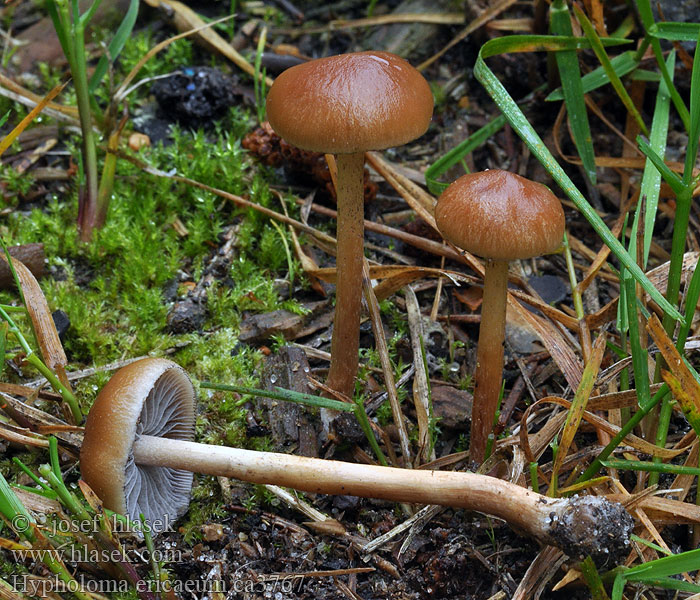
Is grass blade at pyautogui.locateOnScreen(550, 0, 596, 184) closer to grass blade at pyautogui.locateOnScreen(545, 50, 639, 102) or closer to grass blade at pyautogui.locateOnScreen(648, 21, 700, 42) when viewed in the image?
grass blade at pyautogui.locateOnScreen(545, 50, 639, 102)

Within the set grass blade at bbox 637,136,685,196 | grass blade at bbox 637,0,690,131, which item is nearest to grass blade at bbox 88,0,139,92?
grass blade at bbox 637,0,690,131

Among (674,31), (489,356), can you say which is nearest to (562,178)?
(489,356)

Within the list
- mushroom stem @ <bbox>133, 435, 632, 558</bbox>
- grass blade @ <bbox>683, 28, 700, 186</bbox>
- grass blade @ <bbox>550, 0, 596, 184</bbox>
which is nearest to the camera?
mushroom stem @ <bbox>133, 435, 632, 558</bbox>

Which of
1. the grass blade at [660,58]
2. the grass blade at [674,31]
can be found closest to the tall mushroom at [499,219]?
the grass blade at [660,58]

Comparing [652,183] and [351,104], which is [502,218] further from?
[652,183]

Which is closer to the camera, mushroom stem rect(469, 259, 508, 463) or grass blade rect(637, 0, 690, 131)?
mushroom stem rect(469, 259, 508, 463)

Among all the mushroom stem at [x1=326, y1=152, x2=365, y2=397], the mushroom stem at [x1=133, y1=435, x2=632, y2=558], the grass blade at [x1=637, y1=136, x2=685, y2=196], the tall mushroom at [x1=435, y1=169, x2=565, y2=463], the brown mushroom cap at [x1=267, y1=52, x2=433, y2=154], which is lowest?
the mushroom stem at [x1=133, y1=435, x2=632, y2=558]

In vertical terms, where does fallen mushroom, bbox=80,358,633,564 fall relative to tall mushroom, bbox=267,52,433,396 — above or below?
below

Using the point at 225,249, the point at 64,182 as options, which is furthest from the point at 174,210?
the point at 64,182
